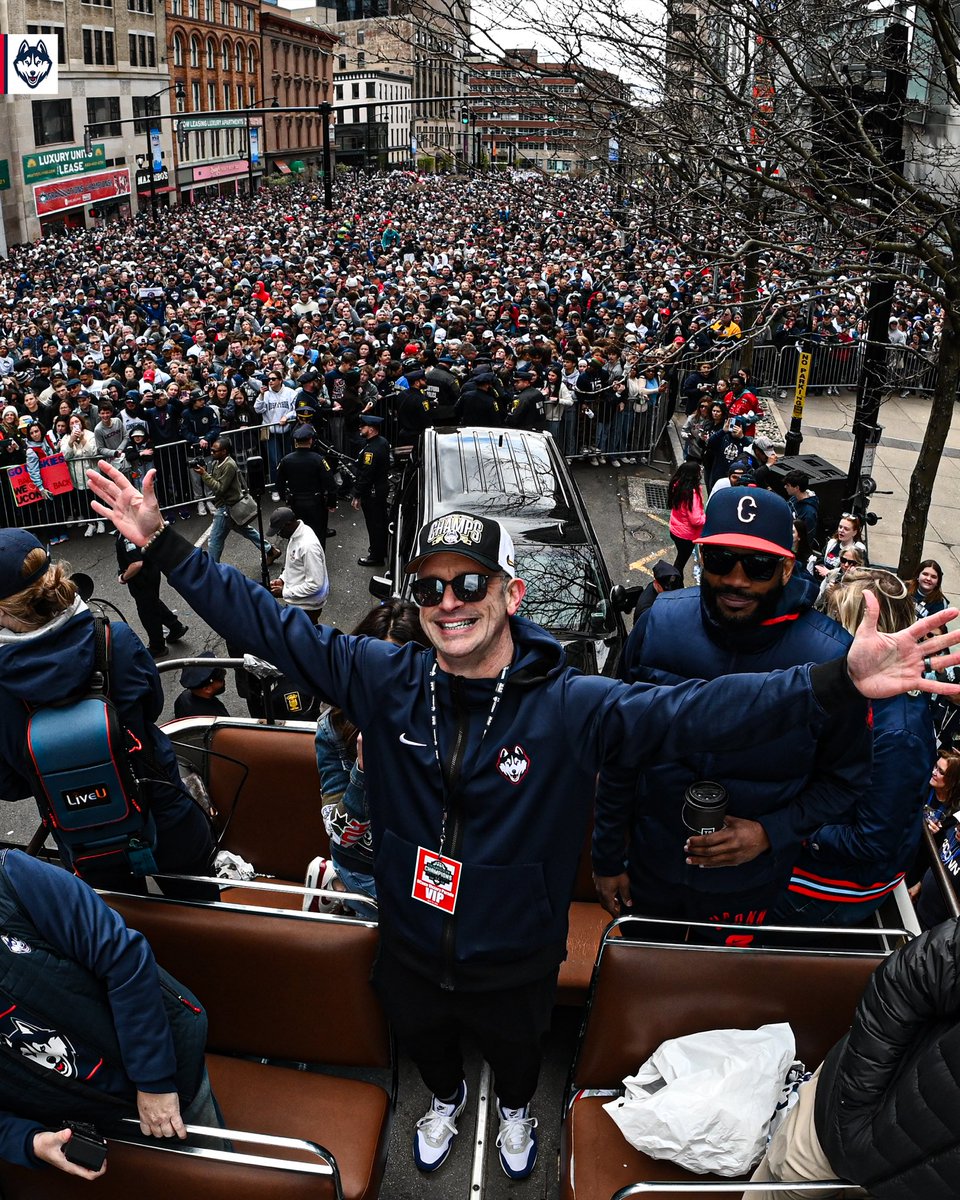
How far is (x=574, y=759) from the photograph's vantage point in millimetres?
2576

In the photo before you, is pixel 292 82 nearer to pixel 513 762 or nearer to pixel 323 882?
pixel 323 882

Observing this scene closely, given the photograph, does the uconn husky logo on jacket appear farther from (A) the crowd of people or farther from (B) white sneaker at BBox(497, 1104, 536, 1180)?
(B) white sneaker at BBox(497, 1104, 536, 1180)

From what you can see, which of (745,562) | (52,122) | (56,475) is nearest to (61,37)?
(52,122)

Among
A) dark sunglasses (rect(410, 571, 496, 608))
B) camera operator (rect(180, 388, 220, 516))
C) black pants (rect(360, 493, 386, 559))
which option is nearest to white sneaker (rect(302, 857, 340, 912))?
dark sunglasses (rect(410, 571, 496, 608))

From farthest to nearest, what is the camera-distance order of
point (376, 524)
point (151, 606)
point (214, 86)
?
point (214, 86) < point (376, 524) < point (151, 606)

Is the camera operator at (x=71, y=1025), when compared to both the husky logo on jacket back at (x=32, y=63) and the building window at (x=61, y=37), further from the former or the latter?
the building window at (x=61, y=37)

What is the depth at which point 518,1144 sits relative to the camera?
124 inches

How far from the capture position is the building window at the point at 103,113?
51.5 meters

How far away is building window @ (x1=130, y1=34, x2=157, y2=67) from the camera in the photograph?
57250 mm

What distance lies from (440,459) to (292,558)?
150 cm

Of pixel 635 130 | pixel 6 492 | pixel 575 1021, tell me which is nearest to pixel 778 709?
pixel 575 1021

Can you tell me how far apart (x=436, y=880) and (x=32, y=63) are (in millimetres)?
46160

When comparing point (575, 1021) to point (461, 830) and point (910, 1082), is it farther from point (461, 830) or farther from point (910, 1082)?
point (910, 1082)

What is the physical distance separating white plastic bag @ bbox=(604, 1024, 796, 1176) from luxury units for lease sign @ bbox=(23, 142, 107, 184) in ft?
163
